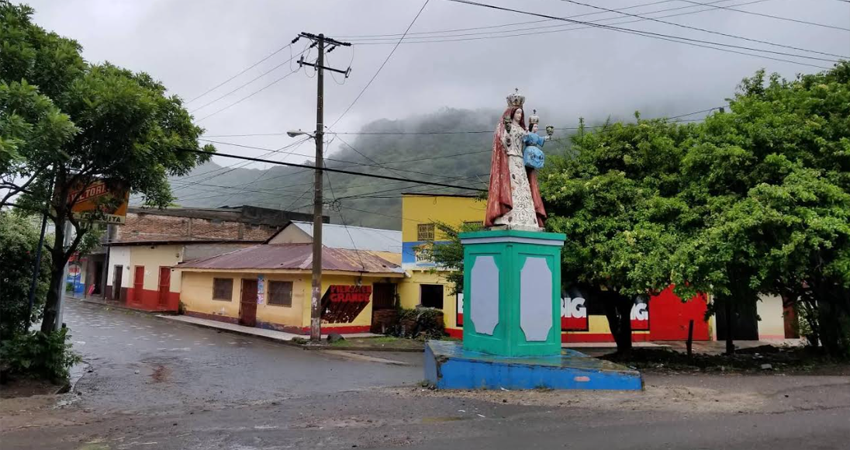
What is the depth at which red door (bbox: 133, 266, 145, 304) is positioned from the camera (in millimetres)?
31578

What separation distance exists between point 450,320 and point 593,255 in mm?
10942

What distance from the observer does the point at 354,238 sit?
94.0ft

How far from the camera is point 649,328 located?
74.7ft

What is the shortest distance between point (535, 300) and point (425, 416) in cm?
306

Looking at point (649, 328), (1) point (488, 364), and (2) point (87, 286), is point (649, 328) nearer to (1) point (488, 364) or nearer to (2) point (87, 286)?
(1) point (488, 364)

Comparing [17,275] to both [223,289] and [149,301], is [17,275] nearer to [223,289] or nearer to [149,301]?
[223,289]

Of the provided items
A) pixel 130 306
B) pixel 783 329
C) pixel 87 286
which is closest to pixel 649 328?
pixel 783 329

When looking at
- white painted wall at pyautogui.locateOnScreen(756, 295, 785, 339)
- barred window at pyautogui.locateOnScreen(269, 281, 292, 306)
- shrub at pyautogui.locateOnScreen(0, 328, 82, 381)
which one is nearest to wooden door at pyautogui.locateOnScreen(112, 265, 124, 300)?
barred window at pyautogui.locateOnScreen(269, 281, 292, 306)

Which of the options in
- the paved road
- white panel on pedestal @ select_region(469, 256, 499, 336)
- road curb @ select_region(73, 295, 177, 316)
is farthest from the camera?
road curb @ select_region(73, 295, 177, 316)

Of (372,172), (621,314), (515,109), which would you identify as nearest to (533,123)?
(515,109)

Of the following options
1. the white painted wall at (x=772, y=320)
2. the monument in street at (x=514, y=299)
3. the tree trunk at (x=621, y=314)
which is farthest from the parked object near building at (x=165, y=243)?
the white painted wall at (x=772, y=320)

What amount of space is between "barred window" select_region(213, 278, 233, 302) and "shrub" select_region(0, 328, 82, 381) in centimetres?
1539

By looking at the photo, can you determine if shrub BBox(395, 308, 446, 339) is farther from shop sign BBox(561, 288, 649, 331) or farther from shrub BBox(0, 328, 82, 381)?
shrub BBox(0, 328, 82, 381)

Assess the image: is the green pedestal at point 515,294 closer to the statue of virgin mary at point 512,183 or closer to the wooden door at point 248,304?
the statue of virgin mary at point 512,183
